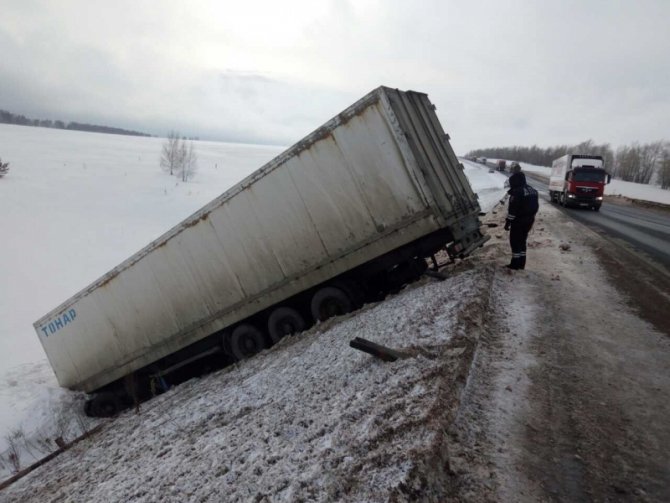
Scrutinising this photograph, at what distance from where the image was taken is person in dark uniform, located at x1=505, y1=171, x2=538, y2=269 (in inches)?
273

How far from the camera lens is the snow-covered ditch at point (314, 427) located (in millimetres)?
2906

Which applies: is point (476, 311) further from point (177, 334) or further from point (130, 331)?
point (130, 331)

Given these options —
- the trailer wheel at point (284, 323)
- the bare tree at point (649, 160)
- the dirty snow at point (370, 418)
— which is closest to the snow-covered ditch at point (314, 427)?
the dirty snow at point (370, 418)

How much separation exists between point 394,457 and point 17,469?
7.49 m

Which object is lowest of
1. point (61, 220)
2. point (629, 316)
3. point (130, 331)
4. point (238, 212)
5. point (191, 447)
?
point (629, 316)

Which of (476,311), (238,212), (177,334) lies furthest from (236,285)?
(476,311)

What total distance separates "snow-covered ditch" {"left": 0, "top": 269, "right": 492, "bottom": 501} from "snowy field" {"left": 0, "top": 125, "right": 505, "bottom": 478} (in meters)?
3.33

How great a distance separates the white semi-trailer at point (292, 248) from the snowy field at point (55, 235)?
5.76 ft

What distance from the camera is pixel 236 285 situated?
7.08 metres

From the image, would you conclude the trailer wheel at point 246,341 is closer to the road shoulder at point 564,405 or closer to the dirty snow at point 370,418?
the dirty snow at point 370,418

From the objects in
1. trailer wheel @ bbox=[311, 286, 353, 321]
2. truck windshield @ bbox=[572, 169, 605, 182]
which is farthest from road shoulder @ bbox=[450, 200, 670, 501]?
truck windshield @ bbox=[572, 169, 605, 182]

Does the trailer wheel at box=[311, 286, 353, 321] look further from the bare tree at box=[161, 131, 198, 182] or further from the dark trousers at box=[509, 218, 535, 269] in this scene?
the bare tree at box=[161, 131, 198, 182]

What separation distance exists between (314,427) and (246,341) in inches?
166

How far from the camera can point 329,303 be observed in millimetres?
6918
